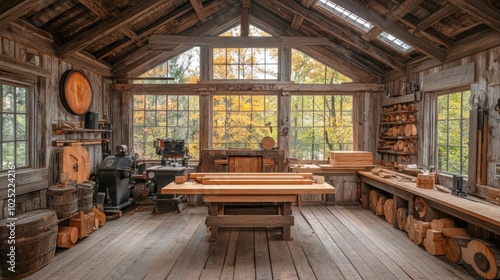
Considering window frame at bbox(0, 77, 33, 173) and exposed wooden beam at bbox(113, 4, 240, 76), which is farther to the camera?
exposed wooden beam at bbox(113, 4, 240, 76)

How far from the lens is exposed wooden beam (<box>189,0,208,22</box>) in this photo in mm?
5538

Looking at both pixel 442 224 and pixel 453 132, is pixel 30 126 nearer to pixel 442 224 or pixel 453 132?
pixel 442 224

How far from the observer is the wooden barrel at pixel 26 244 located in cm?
312

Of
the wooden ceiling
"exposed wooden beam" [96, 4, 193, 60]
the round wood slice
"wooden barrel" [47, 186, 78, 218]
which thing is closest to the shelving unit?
the wooden ceiling

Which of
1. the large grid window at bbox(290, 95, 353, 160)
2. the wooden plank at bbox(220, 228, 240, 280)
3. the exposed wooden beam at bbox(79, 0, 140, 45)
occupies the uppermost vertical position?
the exposed wooden beam at bbox(79, 0, 140, 45)

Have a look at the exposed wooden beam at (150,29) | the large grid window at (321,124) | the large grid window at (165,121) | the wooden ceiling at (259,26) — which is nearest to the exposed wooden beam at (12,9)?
the wooden ceiling at (259,26)

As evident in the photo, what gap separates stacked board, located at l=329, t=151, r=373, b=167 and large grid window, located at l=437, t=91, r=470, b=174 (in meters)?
1.35

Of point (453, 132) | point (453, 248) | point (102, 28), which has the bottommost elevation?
point (453, 248)

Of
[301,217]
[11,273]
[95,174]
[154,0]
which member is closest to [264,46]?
[154,0]

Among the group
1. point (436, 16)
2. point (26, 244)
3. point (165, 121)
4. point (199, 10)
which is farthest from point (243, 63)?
point (26, 244)

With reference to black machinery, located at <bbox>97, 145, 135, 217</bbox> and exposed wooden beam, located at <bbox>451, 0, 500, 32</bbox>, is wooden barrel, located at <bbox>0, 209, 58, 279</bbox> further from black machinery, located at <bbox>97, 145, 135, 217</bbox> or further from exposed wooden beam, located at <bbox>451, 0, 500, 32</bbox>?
exposed wooden beam, located at <bbox>451, 0, 500, 32</bbox>

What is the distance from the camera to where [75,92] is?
531cm

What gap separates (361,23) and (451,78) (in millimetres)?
1809

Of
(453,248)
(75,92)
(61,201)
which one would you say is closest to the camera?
(453,248)
